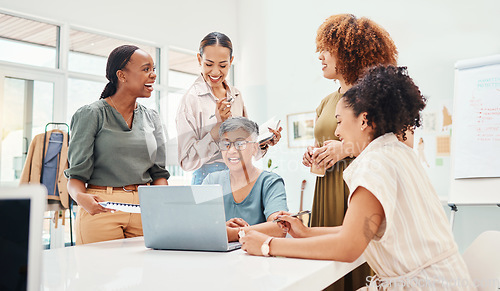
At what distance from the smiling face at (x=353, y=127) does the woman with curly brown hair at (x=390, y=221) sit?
1 centimetres

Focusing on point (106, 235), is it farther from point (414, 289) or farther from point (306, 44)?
point (306, 44)

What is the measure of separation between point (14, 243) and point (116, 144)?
94 cm

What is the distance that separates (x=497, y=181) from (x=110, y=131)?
1.97 metres

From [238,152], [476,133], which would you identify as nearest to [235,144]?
[238,152]

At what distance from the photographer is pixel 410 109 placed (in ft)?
2.79

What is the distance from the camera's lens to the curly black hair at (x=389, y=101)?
32.7 inches

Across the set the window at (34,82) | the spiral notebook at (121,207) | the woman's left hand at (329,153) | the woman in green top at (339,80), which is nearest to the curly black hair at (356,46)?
the woman in green top at (339,80)

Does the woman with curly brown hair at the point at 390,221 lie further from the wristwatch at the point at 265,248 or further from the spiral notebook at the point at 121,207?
the spiral notebook at the point at 121,207

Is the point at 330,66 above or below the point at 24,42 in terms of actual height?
below

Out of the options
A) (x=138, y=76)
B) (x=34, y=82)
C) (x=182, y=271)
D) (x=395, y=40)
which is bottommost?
(x=182, y=271)

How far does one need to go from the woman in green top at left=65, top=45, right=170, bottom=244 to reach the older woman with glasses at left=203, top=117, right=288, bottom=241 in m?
0.28

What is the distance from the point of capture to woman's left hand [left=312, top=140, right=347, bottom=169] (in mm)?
1121

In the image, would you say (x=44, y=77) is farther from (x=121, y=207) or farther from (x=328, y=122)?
A: (x=328, y=122)

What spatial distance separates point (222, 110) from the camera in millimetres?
1064
